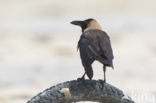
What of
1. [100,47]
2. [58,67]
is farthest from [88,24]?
[58,67]

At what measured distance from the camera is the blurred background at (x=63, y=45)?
469 inches

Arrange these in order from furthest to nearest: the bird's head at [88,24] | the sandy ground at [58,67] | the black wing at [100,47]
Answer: the sandy ground at [58,67] < the bird's head at [88,24] < the black wing at [100,47]

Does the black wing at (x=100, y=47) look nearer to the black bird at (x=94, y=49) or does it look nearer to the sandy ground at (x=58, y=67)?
the black bird at (x=94, y=49)

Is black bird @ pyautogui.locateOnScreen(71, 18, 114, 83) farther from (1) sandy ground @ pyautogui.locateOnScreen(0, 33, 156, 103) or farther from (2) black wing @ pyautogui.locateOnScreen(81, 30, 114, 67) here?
(1) sandy ground @ pyautogui.locateOnScreen(0, 33, 156, 103)

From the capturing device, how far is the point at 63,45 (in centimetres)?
1532

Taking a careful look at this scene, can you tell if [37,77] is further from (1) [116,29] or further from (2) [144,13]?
(2) [144,13]

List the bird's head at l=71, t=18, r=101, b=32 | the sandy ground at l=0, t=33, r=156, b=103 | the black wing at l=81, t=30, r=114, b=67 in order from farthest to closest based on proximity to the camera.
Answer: the sandy ground at l=0, t=33, r=156, b=103, the bird's head at l=71, t=18, r=101, b=32, the black wing at l=81, t=30, r=114, b=67

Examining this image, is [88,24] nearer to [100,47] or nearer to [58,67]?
[100,47]

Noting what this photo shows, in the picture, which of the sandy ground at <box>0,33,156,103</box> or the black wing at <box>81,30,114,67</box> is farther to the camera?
the sandy ground at <box>0,33,156,103</box>

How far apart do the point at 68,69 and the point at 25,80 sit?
1060mm

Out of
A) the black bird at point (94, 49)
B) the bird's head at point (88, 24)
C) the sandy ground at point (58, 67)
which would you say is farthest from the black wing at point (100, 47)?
the sandy ground at point (58, 67)

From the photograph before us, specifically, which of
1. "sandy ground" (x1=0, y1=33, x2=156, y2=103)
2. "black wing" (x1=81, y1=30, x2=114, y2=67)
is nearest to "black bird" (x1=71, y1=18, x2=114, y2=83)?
"black wing" (x1=81, y1=30, x2=114, y2=67)

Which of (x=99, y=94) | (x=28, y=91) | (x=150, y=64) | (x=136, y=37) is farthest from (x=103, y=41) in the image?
Result: (x=136, y=37)

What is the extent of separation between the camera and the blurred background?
11.9 m
